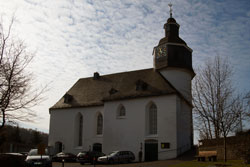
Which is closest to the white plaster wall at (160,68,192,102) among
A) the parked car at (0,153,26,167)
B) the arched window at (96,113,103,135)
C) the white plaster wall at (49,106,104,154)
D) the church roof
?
the church roof

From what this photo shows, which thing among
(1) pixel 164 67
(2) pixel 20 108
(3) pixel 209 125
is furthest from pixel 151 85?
(2) pixel 20 108

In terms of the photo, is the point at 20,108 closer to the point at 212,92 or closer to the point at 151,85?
the point at 212,92

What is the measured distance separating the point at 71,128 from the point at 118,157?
12.8 m

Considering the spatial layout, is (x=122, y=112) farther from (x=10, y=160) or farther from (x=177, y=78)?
(x=10, y=160)

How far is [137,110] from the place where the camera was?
3247cm

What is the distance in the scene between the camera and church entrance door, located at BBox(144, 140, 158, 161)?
30.4 m

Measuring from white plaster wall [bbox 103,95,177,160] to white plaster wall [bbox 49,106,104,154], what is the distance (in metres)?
2.75

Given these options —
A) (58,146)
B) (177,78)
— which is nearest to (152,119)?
(177,78)

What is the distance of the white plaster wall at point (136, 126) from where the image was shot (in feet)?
99.0

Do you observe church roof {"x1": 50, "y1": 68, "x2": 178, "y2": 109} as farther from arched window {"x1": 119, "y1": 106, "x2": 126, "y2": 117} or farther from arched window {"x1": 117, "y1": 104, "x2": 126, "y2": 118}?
arched window {"x1": 119, "y1": 106, "x2": 126, "y2": 117}

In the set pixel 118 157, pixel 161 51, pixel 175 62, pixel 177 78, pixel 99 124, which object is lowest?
pixel 118 157

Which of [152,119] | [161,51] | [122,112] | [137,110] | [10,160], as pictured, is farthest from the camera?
[161,51]

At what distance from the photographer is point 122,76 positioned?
39188 mm

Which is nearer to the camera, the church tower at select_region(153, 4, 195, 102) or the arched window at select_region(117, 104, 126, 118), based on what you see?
the arched window at select_region(117, 104, 126, 118)
